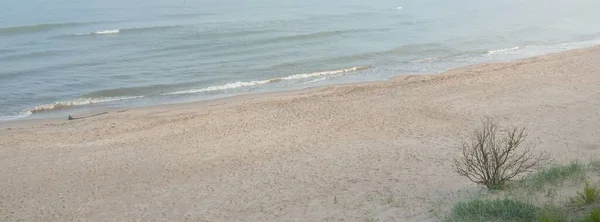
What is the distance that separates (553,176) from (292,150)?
5785 mm

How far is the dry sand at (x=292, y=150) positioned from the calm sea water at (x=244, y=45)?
2.91m

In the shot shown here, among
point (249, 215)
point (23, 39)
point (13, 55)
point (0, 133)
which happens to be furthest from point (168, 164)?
point (23, 39)

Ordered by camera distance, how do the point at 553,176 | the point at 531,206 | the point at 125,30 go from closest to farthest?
the point at 531,206 → the point at 553,176 → the point at 125,30

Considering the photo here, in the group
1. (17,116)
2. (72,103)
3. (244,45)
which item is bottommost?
(17,116)

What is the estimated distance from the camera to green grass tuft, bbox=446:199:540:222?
7.89 metres

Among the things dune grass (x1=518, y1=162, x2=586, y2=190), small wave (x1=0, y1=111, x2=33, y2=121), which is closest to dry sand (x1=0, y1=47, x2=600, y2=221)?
small wave (x1=0, y1=111, x2=33, y2=121)

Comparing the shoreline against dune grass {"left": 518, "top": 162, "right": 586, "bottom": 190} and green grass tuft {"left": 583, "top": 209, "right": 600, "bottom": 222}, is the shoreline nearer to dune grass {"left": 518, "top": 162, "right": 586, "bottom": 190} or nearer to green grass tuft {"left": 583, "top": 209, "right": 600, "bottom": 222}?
dune grass {"left": 518, "top": 162, "right": 586, "bottom": 190}

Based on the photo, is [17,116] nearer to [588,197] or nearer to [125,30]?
[125,30]

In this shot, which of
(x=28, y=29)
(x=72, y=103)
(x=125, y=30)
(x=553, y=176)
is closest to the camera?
(x=553, y=176)

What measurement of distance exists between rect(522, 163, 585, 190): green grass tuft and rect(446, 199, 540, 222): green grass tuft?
1.17 metres

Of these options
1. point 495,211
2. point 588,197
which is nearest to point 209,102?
point 495,211

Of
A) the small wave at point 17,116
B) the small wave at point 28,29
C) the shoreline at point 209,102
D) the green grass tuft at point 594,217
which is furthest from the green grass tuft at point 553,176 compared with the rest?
the small wave at point 28,29

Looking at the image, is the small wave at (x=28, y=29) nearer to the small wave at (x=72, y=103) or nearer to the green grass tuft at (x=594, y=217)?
the small wave at (x=72, y=103)

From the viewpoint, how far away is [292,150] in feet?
44.9
